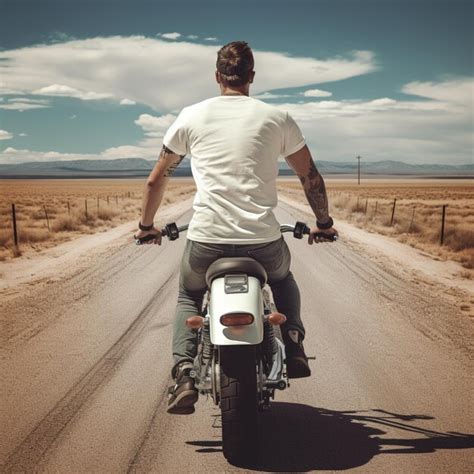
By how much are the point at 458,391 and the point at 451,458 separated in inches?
46.5

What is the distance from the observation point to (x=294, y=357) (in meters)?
3.31

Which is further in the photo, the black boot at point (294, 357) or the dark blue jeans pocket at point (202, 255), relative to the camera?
the black boot at point (294, 357)

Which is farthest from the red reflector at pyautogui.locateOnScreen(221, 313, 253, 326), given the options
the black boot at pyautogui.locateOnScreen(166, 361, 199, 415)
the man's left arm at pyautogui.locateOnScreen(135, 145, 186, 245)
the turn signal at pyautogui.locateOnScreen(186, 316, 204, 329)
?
the man's left arm at pyautogui.locateOnScreen(135, 145, 186, 245)

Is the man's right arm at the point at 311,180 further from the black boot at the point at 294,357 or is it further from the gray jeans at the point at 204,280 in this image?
the black boot at the point at 294,357

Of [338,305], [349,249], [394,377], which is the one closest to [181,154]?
[394,377]

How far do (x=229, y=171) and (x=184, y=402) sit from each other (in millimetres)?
1349

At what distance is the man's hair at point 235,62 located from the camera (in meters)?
2.96

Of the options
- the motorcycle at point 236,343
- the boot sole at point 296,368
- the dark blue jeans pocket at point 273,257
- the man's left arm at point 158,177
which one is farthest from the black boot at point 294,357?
the man's left arm at point 158,177

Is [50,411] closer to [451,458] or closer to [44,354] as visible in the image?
[44,354]

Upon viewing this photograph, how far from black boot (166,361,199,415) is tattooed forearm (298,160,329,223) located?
128 centimetres

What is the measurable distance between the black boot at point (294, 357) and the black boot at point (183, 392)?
0.62 metres

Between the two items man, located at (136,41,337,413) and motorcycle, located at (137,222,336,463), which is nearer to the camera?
motorcycle, located at (137,222,336,463)

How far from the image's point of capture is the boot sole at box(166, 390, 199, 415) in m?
3.03

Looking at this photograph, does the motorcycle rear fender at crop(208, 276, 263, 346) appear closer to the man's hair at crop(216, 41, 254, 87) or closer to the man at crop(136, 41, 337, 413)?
the man at crop(136, 41, 337, 413)
